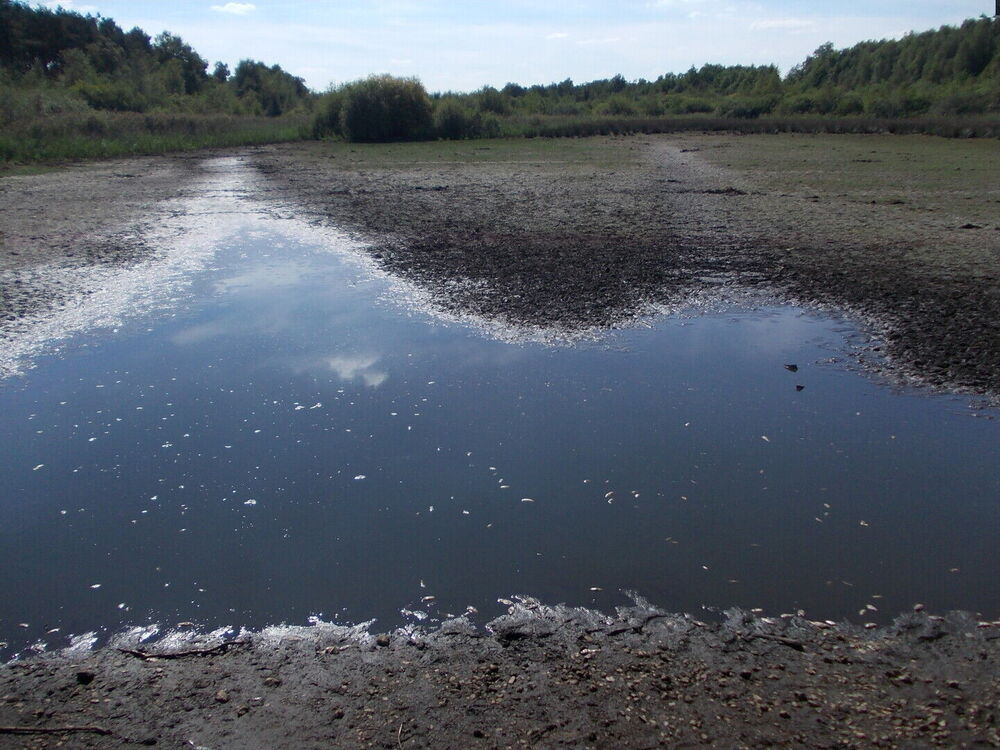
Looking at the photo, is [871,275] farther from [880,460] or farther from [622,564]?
[622,564]

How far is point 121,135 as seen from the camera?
118ft

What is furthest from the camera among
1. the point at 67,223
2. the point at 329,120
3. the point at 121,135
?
the point at 329,120

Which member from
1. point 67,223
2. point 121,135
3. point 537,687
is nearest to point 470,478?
point 537,687

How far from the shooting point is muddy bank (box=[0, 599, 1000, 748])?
Result: 291 cm

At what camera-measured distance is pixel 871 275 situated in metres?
9.76

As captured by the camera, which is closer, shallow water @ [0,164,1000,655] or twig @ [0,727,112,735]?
twig @ [0,727,112,735]

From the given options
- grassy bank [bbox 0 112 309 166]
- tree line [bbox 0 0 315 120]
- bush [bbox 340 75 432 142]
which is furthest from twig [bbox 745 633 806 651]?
bush [bbox 340 75 432 142]

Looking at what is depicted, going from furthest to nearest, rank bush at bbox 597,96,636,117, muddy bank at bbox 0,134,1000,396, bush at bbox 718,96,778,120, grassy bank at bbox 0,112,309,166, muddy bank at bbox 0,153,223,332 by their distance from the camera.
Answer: bush at bbox 597,96,636,117 < bush at bbox 718,96,778,120 < grassy bank at bbox 0,112,309,166 < muddy bank at bbox 0,153,223,332 < muddy bank at bbox 0,134,1000,396

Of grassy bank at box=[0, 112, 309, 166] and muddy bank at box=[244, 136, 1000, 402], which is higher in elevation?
grassy bank at box=[0, 112, 309, 166]

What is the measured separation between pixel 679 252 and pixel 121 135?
3339 centimetres

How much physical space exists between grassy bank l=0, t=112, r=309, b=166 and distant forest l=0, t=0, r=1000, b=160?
122 mm

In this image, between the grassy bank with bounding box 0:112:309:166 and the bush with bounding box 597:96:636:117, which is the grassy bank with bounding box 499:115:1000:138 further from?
the bush with bounding box 597:96:636:117

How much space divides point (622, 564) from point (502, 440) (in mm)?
1714

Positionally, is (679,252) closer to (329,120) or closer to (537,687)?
(537,687)
